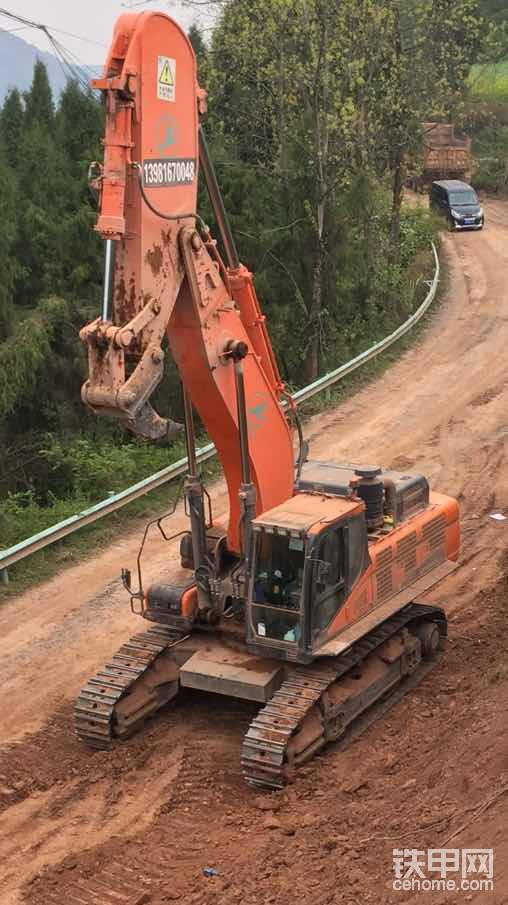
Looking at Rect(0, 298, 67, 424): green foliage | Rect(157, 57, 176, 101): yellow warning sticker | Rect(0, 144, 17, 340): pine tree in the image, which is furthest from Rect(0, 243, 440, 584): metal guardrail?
Rect(157, 57, 176, 101): yellow warning sticker

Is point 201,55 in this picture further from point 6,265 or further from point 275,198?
point 6,265

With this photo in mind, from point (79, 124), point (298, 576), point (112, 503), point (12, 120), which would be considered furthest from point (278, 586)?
point (12, 120)

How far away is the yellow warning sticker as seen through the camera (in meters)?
10.3

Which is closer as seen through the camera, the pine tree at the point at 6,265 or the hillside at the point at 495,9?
the pine tree at the point at 6,265

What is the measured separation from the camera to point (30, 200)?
1034 inches

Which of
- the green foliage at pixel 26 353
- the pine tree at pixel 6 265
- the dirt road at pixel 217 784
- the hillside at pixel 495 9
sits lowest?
the dirt road at pixel 217 784

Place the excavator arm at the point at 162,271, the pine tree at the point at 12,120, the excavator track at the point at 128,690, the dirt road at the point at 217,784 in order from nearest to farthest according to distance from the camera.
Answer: the dirt road at the point at 217,784 < the excavator arm at the point at 162,271 < the excavator track at the point at 128,690 < the pine tree at the point at 12,120

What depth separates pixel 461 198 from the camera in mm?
43844

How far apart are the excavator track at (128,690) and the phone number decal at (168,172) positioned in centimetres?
496

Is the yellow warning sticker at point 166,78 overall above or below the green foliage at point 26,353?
above

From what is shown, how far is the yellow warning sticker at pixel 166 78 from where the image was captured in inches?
404

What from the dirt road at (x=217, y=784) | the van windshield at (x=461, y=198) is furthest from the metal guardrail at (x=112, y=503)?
the van windshield at (x=461, y=198)

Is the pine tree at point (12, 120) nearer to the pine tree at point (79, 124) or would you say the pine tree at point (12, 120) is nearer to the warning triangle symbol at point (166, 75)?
the pine tree at point (79, 124)

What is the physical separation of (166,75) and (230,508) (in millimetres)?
4346
